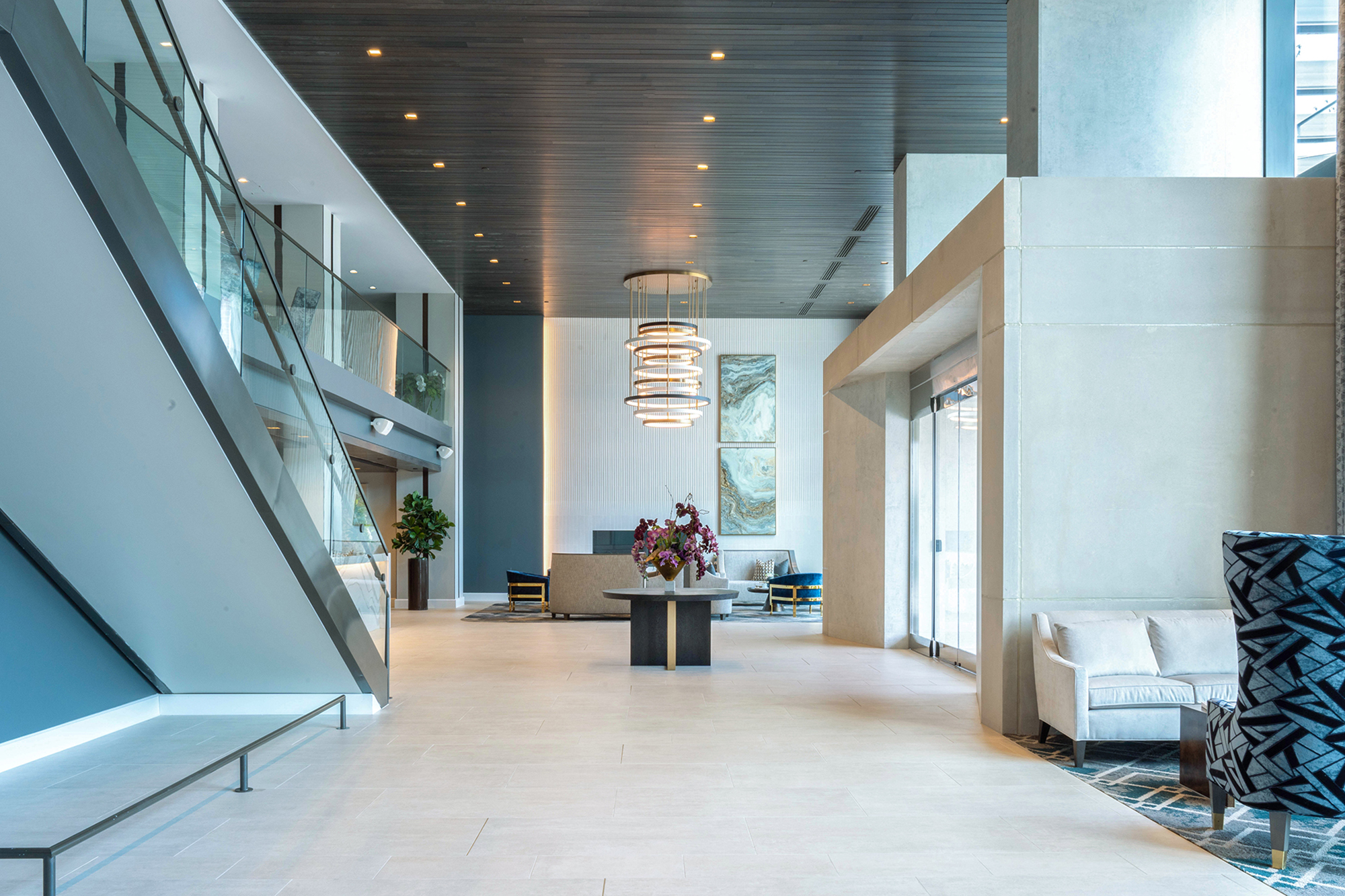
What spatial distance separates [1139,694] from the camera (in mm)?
5352

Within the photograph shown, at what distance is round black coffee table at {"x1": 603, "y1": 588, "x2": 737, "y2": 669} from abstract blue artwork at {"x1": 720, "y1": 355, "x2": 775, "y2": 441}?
8910 millimetres

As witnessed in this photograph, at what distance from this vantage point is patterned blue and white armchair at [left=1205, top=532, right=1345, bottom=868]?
12.2 ft

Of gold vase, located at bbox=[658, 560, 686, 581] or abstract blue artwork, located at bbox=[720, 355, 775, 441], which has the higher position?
abstract blue artwork, located at bbox=[720, 355, 775, 441]

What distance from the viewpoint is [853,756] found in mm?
5656

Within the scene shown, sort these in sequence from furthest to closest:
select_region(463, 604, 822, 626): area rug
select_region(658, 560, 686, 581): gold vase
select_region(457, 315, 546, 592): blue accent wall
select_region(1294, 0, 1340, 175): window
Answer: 1. select_region(457, 315, 546, 592): blue accent wall
2. select_region(463, 604, 822, 626): area rug
3. select_region(658, 560, 686, 581): gold vase
4. select_region(1294, 0, 1340, 175): window

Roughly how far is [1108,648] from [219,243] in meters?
5.54

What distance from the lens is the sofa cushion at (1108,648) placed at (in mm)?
5574

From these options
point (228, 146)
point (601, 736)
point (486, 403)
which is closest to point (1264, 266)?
point (601, 736)

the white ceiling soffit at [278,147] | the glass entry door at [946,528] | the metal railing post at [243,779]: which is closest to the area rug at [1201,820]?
the glass entry door at [946,528]

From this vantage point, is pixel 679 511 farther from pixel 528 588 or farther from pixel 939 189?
pixel 528 588

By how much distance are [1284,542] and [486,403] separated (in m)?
15.3

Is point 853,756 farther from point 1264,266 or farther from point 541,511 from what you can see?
point 541,511

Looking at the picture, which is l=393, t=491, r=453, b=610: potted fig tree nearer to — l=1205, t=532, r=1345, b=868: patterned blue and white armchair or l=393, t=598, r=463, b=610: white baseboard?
l=393, t=598, r=463, b=610: white baseboard

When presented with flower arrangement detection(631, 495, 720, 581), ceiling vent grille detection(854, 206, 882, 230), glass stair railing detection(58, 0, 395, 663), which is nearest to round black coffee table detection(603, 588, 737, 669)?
flower arrangement detection(631, 495, 720, 581)
